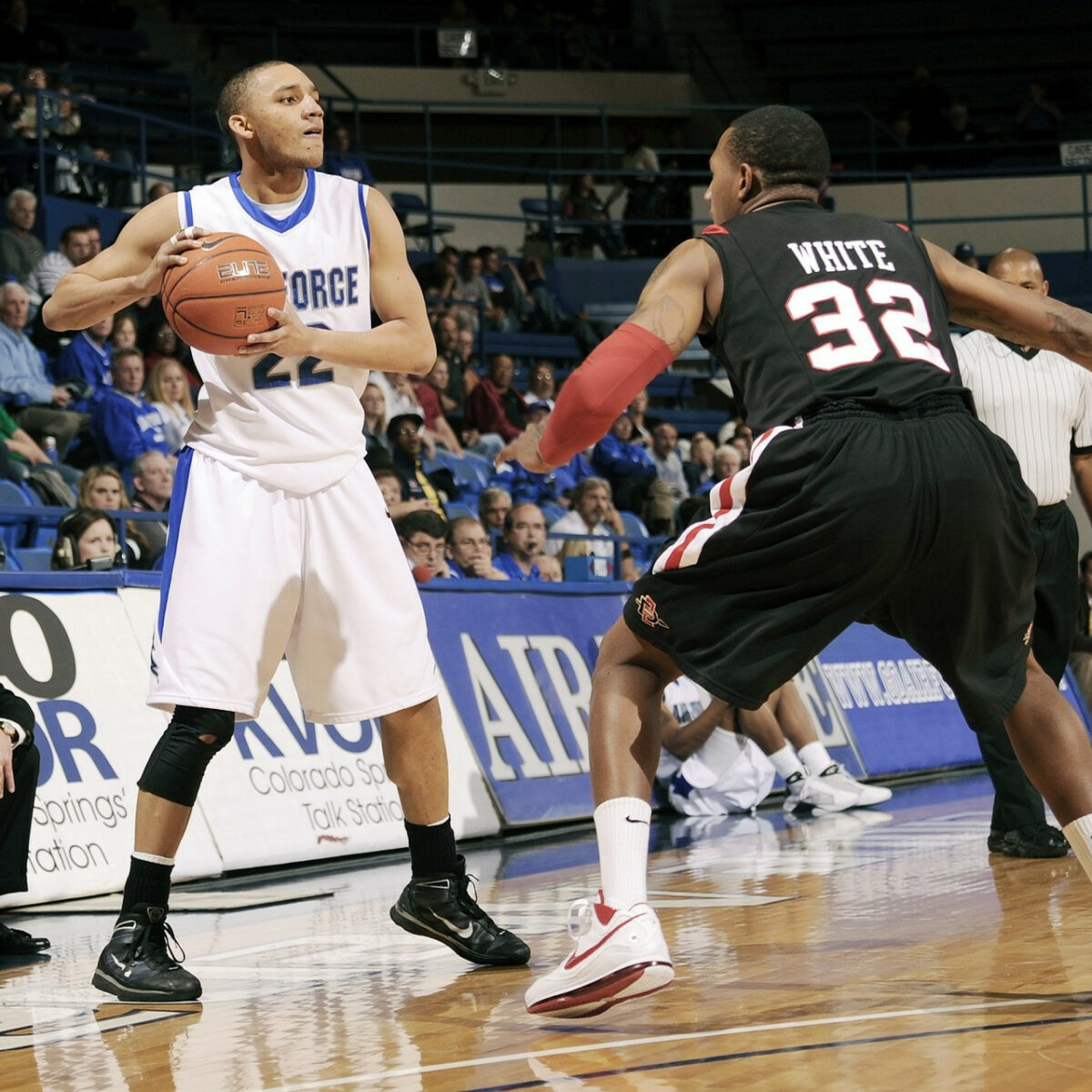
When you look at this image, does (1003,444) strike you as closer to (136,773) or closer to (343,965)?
(343,965)

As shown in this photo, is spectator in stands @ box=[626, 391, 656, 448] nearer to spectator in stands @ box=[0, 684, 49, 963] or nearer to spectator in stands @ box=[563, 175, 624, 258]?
spectator in stands @ box=[563, 175, 624, 258]

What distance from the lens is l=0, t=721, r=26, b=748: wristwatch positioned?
4688mm

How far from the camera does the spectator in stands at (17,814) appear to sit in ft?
15.6

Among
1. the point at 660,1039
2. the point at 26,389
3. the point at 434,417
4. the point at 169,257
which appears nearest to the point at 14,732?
the point at 169,257

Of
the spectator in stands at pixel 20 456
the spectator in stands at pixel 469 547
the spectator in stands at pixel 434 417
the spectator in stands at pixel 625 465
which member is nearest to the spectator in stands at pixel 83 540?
the spectator in stands at pixel 20 456

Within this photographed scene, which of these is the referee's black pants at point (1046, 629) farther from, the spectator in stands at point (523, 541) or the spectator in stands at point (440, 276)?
the spectator in stands at point (440, 276)

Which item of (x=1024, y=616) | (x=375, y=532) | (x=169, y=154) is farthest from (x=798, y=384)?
(x=169, y=154)

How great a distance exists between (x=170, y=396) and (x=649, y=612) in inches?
293

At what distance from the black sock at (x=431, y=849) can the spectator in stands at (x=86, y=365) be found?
721 centimetres

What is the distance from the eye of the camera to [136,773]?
6.10 m

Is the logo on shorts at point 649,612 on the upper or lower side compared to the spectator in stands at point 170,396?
lower

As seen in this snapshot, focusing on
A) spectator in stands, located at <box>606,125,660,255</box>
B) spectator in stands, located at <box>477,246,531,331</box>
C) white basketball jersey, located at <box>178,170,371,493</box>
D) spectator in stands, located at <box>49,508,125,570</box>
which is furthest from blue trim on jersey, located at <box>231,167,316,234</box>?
spectator in stands, located at <box>606,125,660,255</box>

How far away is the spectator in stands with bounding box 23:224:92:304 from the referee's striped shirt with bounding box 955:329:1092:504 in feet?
24.1

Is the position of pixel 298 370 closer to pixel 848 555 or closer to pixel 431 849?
pixel 431 849
